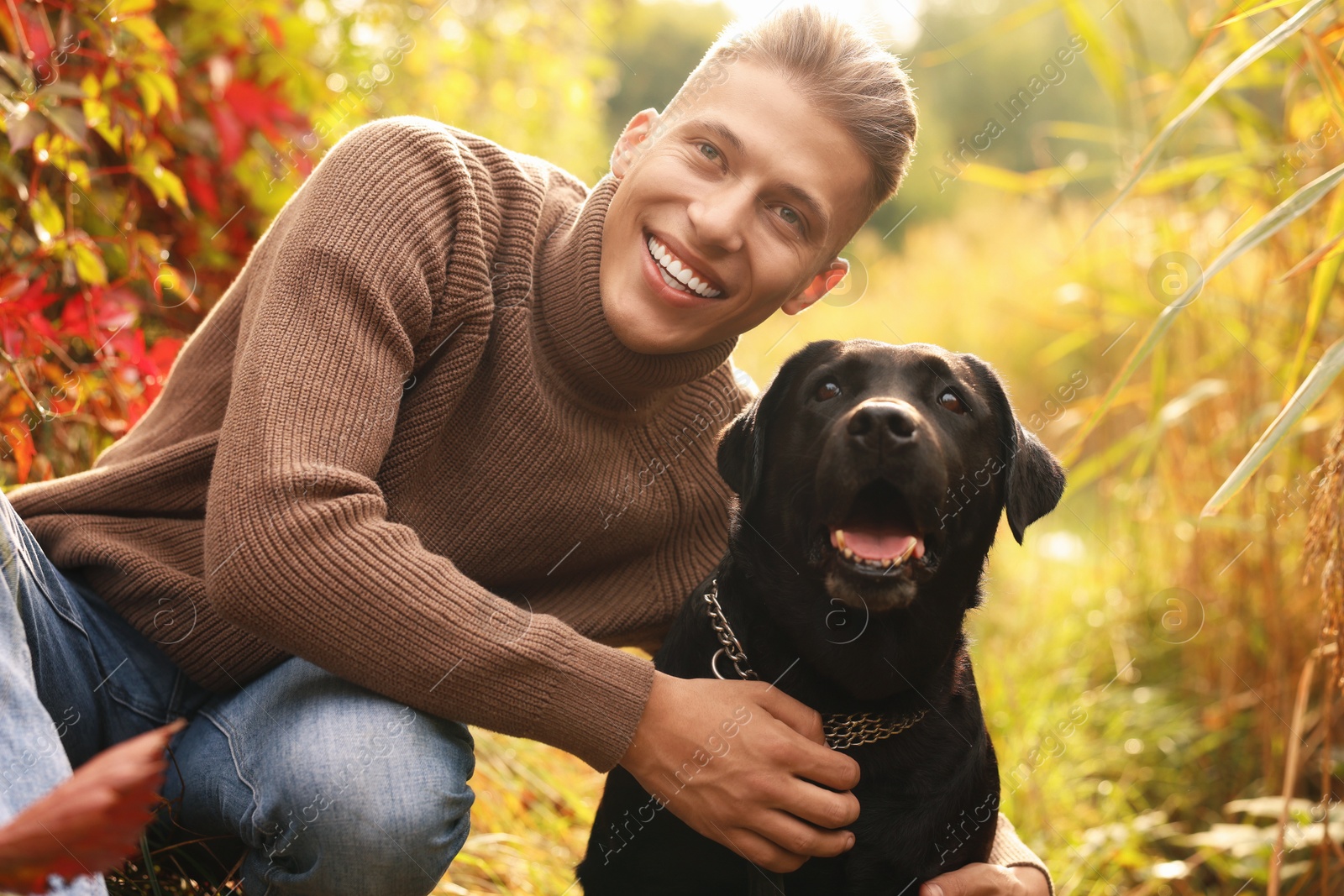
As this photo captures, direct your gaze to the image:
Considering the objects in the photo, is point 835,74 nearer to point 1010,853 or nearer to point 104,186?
point 1010,853

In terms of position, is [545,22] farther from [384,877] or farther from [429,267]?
[384,877]

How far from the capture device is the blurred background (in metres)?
1.80

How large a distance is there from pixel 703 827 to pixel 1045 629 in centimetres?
259

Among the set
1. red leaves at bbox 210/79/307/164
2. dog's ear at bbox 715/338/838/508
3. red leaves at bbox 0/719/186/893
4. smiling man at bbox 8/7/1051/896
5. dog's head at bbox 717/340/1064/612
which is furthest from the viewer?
red leaves at bbox 210/79/307/164

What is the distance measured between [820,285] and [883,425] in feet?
1.82

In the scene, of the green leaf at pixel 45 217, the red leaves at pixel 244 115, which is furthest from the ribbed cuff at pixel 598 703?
the red leaves at pixel 244 115

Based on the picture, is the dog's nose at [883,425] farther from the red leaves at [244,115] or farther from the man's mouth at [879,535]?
the red leaves at [244,115]

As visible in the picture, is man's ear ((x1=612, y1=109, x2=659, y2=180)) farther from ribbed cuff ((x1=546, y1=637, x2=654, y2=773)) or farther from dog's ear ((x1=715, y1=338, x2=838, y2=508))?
ribbed cuff ((x1=546, y1=637, x2=654, y2=773))

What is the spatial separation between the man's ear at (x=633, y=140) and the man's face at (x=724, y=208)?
Result: 0.19 ft

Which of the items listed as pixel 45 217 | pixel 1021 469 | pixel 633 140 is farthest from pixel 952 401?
pixel 45 217

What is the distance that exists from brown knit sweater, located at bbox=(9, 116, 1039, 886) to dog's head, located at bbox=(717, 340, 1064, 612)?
0.23 m

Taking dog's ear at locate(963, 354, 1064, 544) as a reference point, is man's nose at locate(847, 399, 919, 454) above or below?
above

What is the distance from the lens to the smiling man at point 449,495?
136cm

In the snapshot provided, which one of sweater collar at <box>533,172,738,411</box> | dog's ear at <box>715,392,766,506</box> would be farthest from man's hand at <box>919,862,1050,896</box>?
sweater collar at <box>533,172,738,411</box>
